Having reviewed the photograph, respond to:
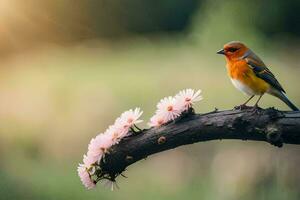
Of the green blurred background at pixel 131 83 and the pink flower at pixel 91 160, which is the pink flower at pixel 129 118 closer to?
the pink flower at pixel 91 160

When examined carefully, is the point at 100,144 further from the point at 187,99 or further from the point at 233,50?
the point at 233,50

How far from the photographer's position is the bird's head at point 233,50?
1088mm

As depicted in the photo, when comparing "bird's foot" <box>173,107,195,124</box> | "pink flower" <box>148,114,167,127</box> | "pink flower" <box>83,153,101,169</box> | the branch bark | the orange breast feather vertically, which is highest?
the orange breast feather

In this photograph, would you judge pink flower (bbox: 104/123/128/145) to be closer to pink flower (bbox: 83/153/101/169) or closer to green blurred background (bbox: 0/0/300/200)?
pink flower (bbox: 83/153/101/169)

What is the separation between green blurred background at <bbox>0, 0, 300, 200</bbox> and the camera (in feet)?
9.06

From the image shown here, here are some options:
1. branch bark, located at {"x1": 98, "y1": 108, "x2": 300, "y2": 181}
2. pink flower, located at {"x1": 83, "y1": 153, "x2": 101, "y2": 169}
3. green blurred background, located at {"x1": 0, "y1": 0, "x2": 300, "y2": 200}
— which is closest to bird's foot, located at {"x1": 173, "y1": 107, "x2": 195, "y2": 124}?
branch bark, located at {"x1": 98, "y1": 108, "x2": 300, "y2": 181}

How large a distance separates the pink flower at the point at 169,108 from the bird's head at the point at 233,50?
16 cm

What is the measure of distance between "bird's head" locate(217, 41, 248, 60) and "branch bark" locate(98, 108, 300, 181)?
165 millimetres

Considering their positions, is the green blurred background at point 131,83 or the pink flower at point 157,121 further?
the green blurred background at point 131,83

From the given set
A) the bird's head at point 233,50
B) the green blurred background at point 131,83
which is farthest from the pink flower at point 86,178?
the green blurred background at point 131,83

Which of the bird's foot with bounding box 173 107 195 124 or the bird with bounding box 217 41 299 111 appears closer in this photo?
the bird's foot with bounding box 173 107 195 124

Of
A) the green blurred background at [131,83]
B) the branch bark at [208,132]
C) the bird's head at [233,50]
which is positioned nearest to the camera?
the branch bark at [208,132]

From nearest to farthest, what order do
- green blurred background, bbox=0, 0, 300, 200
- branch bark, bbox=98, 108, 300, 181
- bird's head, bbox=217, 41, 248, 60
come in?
branch bark, bbox=98, 108, 300, 181 < bird's head, bbox=217, 41, 248, 60 < green blurred background, bbox=0, 0, 300, 200

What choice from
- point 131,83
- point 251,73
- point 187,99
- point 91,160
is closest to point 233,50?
point 251,73
